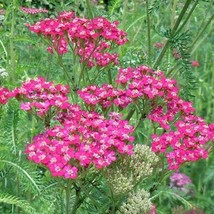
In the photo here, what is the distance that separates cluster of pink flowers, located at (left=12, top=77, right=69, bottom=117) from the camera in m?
2.52

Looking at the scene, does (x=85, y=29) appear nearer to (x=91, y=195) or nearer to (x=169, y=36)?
(x=169, y=36)

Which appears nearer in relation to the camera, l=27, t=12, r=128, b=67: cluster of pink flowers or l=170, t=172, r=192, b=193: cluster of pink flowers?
l=27, t=12, r=128, b=67: cluster of pink flowers

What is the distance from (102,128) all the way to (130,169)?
0.21 meters

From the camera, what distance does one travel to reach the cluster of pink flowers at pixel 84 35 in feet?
9.23

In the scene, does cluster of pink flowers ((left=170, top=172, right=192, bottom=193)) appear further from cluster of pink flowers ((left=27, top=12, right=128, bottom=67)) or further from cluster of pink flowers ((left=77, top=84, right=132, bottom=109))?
cluster of pink flowers ((left=77, top=84, right=132, bottom=109))

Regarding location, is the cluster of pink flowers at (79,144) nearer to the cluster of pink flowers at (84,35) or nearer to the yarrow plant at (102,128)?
the yarrow plant at (102,128)

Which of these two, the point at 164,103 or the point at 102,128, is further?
the point at 164,103

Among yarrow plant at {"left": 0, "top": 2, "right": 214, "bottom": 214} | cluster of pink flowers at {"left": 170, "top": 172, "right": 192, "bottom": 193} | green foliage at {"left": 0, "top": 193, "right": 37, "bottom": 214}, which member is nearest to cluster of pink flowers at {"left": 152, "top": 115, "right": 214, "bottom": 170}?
yarrow plant at {"left": 0, "top": 2, "right": 214, "bottom": 214}

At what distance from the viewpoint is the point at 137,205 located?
2418 millimetres

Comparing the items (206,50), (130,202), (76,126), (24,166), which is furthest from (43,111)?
(206,50)

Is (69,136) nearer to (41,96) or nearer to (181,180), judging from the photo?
(41,96)

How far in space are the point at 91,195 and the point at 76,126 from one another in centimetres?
38

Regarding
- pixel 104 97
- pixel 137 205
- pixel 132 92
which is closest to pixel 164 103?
pixel 132 92

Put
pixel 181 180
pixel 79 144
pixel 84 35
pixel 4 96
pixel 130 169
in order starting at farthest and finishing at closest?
1. pixel 181 180
2. pixel 84 35
3. pixel 4 96
4. pixel 130 169
5. pixel 79 144
